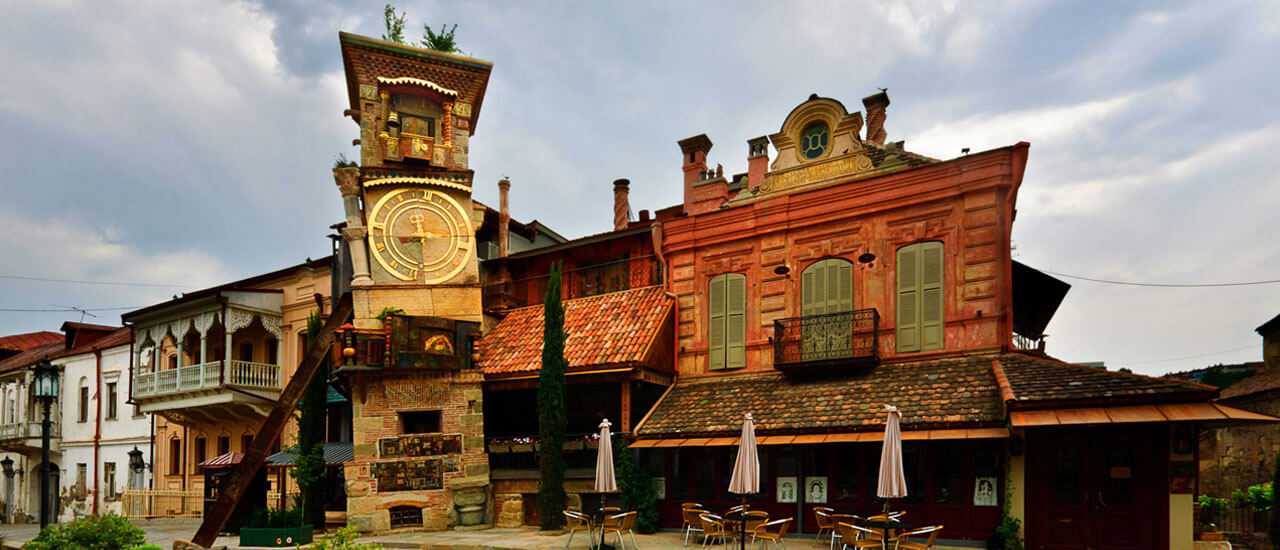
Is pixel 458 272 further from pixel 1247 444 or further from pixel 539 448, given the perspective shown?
pixel 1247 444

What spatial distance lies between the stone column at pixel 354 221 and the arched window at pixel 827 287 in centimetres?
1070

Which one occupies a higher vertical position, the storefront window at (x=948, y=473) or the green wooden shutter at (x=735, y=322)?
the green wooden shutter at (x=735, y=322)

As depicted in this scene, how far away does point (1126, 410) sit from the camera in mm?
13117

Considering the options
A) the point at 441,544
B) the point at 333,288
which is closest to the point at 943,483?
the point at 441,544

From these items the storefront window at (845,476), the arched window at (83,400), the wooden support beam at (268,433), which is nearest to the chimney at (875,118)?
the storefront window at (845,476)

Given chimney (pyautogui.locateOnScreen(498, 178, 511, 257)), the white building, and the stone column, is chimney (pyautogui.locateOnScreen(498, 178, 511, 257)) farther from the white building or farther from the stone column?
the white building

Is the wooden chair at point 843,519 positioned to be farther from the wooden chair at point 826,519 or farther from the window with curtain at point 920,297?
the window with curtain at point 920,297

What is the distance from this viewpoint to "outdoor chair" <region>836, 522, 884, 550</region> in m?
12.9

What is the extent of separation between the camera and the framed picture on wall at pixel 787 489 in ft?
56.2

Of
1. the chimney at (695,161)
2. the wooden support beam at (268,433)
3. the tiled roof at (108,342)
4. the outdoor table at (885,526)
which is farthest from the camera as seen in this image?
the tiled roof at (108,342)

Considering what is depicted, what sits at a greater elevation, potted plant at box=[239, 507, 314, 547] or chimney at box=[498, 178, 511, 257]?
chimney at box=[498, 178, 511, 257]

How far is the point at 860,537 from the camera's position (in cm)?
1315

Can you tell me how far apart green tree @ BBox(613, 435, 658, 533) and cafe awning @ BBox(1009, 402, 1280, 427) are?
25.7ft

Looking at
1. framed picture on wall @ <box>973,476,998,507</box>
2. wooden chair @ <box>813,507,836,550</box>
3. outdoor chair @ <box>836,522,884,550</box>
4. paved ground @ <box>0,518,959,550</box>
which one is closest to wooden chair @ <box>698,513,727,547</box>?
paved ground @ <box>0,518,959,550</box>
